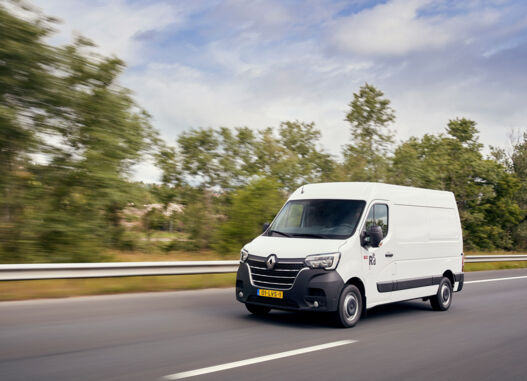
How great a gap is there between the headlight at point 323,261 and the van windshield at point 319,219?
56 cm

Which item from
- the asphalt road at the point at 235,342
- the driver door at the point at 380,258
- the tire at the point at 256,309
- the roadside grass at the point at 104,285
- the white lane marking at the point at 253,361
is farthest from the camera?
the roadside grass at the point at 104,285

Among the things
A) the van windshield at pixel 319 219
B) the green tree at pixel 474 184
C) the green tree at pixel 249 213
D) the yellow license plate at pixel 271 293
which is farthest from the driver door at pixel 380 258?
the green tree at pixel 474 184

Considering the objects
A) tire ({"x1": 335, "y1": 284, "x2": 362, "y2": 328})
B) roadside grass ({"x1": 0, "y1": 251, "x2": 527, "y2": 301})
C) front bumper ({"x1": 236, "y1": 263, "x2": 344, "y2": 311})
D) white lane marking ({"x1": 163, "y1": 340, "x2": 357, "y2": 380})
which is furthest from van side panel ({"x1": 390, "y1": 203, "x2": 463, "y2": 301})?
roadside grass ({"x1": 0, "y1": 251, "x2": 527, "y2": 301})

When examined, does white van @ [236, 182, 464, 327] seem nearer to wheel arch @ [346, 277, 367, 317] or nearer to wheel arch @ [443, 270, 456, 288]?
wheel arch @ [346, 277, 367, 317]

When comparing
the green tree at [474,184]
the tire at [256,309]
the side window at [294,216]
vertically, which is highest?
the green tree at [474,184]

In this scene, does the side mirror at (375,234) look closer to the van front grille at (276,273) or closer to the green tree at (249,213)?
the van front grille at (276,273)

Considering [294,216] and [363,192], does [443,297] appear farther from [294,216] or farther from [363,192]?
[294,216]

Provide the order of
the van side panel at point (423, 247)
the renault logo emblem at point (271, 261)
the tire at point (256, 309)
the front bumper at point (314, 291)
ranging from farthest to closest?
the van side panel at point (423, 247) → the tire at point (256, 309) → the renault logo emblem at point (271, 261) → the front bumper at point (314, 291)

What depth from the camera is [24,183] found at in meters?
14.8

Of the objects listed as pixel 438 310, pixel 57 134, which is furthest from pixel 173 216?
pixel 438 310

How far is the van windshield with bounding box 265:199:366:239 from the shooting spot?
841cm

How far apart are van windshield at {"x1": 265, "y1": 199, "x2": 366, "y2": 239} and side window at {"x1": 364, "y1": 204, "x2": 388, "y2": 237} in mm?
193

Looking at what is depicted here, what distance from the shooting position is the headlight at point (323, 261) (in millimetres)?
7711

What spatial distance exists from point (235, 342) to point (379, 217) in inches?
133
